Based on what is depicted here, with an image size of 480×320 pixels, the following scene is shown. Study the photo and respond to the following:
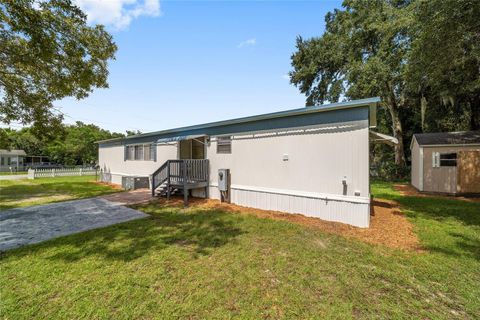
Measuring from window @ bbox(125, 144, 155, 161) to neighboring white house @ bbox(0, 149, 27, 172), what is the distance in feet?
101

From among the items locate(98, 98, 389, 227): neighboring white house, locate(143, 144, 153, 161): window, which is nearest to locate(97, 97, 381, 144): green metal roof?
locate(98, 98, 389, 227): neighboring white house

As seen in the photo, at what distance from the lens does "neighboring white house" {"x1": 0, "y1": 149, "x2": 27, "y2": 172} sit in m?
32.4

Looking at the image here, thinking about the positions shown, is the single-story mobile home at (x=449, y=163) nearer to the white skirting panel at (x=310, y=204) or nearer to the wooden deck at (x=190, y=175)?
the white skirting panel at (x=310, y=204)

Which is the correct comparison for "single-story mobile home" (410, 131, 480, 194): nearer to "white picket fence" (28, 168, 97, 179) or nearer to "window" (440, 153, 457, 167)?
"window" (440, 153, 457, 167)

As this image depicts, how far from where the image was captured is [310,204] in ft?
21.7

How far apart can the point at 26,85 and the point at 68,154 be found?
109ft

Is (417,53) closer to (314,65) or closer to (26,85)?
(314,65)

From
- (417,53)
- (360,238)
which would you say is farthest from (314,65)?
(360,238)

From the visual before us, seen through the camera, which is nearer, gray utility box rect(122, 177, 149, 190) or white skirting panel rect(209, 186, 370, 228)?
white skirting panel rect(209, 186, 370, 228)

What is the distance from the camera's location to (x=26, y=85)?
830 cm

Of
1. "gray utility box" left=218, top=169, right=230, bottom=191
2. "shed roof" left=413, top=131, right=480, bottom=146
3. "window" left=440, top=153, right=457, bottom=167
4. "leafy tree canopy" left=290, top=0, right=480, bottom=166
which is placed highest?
"leafy tree canopy" left=290, top=0, right=480, bottom=166

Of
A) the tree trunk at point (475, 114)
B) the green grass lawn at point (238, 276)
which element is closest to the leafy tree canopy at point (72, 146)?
the green grass lawn at point (238, 276)

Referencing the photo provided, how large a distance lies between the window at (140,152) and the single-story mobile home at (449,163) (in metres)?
15.1

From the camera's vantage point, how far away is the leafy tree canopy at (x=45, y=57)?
18.6 feet
